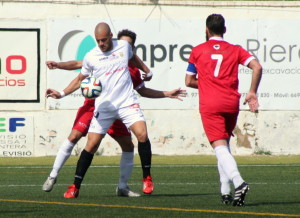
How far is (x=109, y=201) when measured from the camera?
11078 millimetres

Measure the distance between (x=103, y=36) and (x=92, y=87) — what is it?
628 millimetres

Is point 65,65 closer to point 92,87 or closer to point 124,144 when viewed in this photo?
point 92,87

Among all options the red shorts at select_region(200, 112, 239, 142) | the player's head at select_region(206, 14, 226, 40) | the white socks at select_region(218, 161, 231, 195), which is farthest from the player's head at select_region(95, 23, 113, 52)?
the white socks at select_region(218, 161, 231, 195)

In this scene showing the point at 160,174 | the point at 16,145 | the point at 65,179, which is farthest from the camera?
the point at 16,145

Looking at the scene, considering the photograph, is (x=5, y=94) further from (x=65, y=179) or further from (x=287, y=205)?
(x=287, y=205)

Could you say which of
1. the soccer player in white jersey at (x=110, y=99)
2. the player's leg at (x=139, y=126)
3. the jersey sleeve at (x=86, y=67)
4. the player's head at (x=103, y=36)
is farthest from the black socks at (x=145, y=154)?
the player's head at (x=103, y=36)

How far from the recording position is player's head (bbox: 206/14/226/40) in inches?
410

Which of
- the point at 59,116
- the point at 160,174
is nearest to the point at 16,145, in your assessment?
the point at 59,116

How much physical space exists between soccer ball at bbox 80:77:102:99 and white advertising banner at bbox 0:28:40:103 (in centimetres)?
1105

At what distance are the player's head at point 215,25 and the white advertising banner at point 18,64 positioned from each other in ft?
41.1

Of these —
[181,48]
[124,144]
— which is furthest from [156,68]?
[124,144]

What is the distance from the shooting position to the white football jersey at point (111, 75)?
38.4 feet

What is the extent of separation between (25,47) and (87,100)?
10.2 m

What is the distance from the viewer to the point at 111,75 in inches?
461
